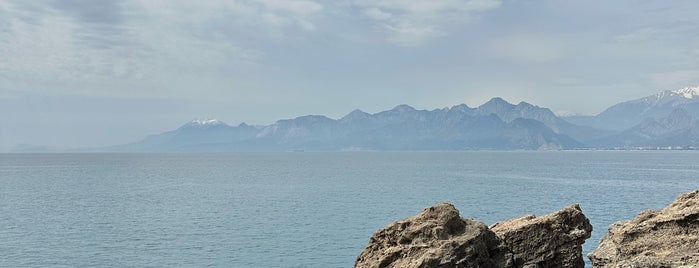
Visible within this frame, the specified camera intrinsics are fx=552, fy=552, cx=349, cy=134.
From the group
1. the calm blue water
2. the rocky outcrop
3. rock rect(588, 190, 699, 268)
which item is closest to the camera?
rock rect(588, 190, 699, 268)

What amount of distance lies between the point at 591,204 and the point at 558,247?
71.5 metres

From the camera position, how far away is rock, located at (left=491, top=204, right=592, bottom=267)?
1586cm

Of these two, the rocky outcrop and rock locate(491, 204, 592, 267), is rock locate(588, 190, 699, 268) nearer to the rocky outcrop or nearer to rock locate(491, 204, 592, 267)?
rock locate(491, 204, 592, 267)

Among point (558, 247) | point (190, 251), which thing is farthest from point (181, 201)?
point (558, 247)

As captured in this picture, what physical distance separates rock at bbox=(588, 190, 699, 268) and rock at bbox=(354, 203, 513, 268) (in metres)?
2.76

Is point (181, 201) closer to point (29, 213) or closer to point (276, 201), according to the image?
point (276, 201)

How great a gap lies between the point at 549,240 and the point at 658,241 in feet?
10.3

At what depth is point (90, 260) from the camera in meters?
44.9

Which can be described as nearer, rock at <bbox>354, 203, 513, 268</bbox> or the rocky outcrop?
rock at <bbox>354, 203, 513, 268</bbox>

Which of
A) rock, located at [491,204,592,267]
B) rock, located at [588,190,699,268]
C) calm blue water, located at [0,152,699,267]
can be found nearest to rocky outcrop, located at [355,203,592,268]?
rock, located at [491,204,592,267]

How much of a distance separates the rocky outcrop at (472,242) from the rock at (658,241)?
109cm

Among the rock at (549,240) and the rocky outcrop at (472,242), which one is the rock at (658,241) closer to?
the rock at (549,240)

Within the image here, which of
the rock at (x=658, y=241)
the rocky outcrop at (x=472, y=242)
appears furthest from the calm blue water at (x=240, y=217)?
the rock at (x=658, y=241)

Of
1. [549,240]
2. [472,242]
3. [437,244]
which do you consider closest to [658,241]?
[549,240]
